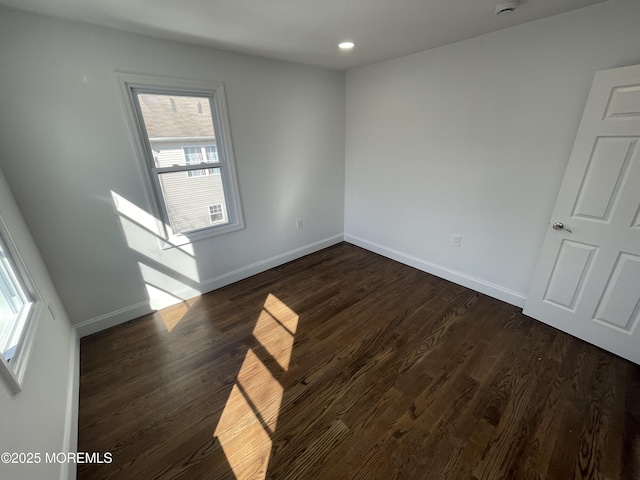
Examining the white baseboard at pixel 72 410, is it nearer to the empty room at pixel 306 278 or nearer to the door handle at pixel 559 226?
the empty room at pixel 306 278

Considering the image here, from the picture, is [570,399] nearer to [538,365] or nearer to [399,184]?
[538,365]

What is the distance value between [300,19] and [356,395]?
8.37ft

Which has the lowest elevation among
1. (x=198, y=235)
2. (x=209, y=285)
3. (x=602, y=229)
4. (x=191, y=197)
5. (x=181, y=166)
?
(x=209, y=285)

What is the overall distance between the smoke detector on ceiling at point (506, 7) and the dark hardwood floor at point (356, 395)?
2290 millimetres

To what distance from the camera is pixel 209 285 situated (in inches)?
115

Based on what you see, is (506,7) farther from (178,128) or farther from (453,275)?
(178,128)

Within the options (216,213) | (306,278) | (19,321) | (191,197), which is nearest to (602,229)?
(306,278)

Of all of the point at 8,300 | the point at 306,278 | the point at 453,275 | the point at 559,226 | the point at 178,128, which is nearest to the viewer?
the point at 8,300

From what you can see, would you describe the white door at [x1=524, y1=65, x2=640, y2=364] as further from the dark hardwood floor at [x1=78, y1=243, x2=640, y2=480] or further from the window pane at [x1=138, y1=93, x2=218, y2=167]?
the window pane at [x1=138, y1=93, x2=218, y2=167]

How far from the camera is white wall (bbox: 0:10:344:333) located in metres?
1.76

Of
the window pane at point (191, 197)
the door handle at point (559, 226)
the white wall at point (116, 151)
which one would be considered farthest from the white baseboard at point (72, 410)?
the door handle at point (559, 226)

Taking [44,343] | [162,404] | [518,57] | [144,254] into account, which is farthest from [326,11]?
[162,404]

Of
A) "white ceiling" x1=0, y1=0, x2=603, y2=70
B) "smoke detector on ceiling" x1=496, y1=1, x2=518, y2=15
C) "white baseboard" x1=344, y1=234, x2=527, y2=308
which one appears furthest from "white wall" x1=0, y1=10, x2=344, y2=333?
"smoke detector on ceiling" x1=496, y1=1, x2=518, y2=15

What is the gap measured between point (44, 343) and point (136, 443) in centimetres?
77
